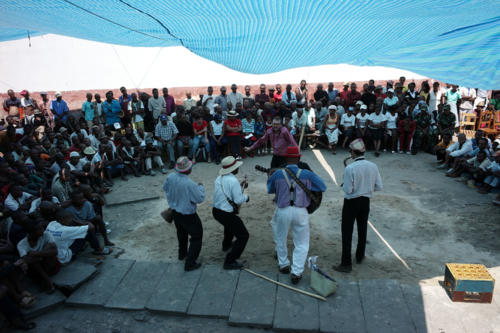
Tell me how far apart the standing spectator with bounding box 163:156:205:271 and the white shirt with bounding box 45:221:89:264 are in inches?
51.1

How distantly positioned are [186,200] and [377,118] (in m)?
7.58

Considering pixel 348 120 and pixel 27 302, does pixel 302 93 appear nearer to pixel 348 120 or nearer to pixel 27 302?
pixel 348 120

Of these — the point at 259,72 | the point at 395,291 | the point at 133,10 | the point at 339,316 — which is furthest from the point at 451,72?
the point at 133,10

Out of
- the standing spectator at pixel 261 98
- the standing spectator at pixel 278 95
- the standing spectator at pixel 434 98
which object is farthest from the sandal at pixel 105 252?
the standing spectator at pixel 434 98

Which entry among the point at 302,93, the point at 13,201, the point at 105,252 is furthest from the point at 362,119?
the point at 13,201

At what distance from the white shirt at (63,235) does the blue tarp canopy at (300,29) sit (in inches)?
112

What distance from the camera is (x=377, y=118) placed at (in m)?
10.4

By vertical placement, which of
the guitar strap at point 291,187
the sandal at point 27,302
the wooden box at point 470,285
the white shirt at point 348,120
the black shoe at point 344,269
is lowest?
the sandal at point 27,302

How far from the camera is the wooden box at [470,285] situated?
3943 millimetres

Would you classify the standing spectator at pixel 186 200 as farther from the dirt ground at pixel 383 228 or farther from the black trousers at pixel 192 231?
the dirt ground at pixel 383 228

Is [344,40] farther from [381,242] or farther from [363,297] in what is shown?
[363,297]

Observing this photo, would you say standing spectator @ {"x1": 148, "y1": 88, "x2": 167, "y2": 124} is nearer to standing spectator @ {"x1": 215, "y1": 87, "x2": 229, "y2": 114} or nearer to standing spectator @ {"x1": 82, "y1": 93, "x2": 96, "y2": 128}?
standing spectator @ {"x1": 215, "y1": 87, "x2": 229, "y2": 114}

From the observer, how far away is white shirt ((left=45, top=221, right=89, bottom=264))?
15.4 ft

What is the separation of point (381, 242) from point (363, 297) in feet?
5.28
